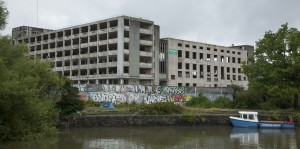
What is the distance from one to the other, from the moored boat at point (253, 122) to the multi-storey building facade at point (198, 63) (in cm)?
5270

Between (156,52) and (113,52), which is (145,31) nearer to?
(156,52)

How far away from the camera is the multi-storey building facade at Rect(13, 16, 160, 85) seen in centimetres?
9825

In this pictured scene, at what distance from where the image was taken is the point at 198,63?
118m

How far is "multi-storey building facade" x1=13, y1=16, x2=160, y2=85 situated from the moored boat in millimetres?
44631

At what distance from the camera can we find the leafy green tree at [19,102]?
1152 inches

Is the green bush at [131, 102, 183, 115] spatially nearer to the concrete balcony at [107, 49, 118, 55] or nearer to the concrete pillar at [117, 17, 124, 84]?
the concrete pillar at [117, 17, 124, 84]

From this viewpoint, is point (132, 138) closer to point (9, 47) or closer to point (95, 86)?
point (9, 47)

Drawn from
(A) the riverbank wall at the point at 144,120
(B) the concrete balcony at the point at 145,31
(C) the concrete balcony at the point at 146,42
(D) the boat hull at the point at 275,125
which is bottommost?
(D) the boat hull at the point at 275,125

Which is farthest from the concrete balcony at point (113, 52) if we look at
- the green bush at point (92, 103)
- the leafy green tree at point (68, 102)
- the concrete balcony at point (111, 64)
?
the leafy green tree at point (68, 102)


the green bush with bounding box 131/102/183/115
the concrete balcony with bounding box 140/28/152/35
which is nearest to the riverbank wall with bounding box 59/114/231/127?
the green bush with bounding box 131/102/183/115

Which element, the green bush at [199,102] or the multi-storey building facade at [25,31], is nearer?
the green bush at [199,102]

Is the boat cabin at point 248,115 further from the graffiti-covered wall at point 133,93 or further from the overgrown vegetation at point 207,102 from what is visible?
the graffiti-covered wall at point 133,93

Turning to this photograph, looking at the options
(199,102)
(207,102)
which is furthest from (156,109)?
(199,102)

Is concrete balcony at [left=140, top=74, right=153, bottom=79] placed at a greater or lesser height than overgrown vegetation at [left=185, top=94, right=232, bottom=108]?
greater
